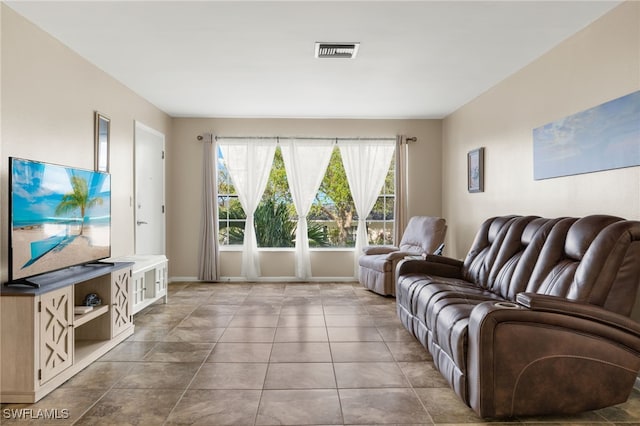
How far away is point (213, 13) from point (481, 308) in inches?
102

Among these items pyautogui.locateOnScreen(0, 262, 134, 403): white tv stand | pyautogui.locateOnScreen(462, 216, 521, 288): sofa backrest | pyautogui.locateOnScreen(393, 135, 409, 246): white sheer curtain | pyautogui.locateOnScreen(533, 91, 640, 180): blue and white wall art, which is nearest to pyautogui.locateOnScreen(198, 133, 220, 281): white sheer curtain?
pyautogui.locateOnScreen(393, 135, 409, 246): white sheer curtain

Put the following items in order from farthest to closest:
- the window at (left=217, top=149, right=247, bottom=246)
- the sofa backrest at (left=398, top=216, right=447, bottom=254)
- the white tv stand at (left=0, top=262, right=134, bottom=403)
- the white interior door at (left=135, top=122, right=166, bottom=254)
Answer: the window at (left=217, top=149, right=247, bottom=246)
the sofa backrest at (left=398, top=216, right=447, bottom=254)
the white interior door at (left=135, top=122, right=166, bottom=254)
the white tv stand at (left=0, top=262, right=134, bottom=403)

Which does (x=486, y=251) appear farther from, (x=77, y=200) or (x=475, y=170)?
(x=77, y=200)

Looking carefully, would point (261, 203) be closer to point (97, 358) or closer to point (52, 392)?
point (97, 358)

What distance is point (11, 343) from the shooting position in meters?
2.51

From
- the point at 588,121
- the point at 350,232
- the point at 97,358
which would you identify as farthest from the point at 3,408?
the point at 350,232

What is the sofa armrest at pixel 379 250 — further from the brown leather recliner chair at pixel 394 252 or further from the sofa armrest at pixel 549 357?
the sofa armrest at pixel 549 357

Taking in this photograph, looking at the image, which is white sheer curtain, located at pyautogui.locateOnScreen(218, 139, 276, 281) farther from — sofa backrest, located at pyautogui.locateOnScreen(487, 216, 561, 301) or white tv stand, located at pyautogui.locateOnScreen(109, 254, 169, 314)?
sofa backrest, located at pyautogui.locateOnScreen(487, 216, 561, 301)

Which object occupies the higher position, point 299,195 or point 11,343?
point 299,195

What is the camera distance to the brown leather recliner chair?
539cm

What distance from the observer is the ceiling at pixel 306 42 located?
9.68 ft

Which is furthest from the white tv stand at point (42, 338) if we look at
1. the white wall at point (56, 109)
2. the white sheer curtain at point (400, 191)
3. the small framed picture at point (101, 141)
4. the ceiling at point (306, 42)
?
the white sheer curtain at point (400, 191)

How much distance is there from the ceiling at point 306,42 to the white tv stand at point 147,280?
1.94m

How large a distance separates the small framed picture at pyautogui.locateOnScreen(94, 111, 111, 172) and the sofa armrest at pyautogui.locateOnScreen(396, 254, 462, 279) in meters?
3.06
